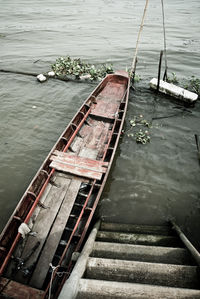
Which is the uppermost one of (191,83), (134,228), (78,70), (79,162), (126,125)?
(78,70)

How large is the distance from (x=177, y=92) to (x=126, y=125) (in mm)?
3640

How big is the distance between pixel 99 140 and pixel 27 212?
3.62 metres

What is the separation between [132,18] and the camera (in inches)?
1027

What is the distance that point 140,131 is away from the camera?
8.12m

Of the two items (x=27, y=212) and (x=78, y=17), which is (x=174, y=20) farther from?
(x=27, y=212)

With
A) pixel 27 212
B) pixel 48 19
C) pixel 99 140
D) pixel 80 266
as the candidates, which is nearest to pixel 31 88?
pixel 99 140

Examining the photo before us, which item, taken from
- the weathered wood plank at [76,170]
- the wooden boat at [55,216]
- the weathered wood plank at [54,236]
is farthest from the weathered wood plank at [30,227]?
the weathered wood plank at [76,170]

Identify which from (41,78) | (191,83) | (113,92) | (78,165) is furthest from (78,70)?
(78,165)

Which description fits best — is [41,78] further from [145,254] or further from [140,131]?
[145,254]

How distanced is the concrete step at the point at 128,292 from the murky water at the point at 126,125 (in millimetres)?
2973

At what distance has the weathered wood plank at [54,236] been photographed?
366 cm

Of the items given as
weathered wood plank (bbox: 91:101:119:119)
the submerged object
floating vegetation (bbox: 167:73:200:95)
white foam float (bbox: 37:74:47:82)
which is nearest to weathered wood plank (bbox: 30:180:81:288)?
weathered wood plank (bbox: 91:101:119:119)

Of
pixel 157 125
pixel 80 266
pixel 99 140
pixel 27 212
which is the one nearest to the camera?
pixel 80 266

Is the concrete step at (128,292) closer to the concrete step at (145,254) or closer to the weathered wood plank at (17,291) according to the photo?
the concrete step at (145,254)
